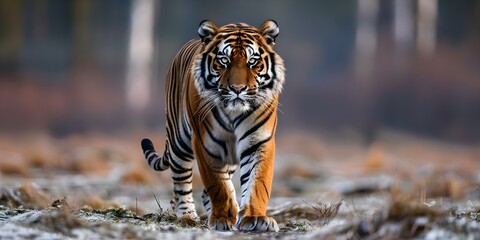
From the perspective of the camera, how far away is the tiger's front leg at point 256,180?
5.30 m

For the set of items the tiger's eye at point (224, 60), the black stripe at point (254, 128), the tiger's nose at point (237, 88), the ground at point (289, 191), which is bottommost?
the ground at point (289, 191)

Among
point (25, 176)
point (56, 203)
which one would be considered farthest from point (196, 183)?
point (56, 203)

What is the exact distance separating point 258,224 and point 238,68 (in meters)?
0.89

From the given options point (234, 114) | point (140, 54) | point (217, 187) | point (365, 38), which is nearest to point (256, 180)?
point (217, 187)

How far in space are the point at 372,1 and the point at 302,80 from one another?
11.2 ft

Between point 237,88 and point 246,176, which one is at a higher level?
point 237,88

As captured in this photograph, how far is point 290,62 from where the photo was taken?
24.8 m

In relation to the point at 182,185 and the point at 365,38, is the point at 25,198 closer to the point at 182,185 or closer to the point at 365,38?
the point at 182,185

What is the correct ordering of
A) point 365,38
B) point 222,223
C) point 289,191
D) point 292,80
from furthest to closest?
1. point 365,38
2. point 292,80
3. point 289,191
4. point 222,223

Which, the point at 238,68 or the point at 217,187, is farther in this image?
the point at 217,187

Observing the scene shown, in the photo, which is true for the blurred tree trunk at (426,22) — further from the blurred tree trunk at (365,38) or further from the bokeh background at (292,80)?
the blurred tree trunk at (365,38)

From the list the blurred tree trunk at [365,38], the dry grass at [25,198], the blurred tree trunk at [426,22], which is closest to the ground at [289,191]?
the dry grass at [25,198]

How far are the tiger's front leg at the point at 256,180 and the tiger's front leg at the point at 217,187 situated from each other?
0.31 ft

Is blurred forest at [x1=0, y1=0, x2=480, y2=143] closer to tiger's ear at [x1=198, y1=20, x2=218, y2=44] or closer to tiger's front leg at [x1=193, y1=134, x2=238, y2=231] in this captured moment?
tiger's ear at [x1=198, y1=20, x2=218, y2=44]
